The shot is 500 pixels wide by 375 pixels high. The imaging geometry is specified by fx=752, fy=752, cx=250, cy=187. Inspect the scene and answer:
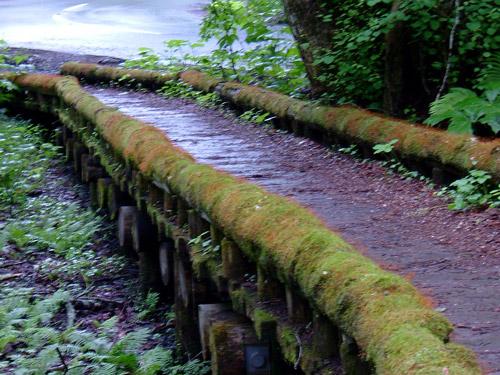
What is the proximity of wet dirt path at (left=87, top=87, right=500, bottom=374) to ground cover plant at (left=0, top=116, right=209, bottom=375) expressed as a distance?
168 centimetres

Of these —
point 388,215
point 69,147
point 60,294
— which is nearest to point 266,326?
point 388,215

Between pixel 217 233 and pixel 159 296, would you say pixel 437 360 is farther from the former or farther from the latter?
pixel 159 296

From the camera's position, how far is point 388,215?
522 centimetres

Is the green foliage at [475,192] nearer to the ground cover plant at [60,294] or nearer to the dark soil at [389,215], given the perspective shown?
the dark soil at [389,215]

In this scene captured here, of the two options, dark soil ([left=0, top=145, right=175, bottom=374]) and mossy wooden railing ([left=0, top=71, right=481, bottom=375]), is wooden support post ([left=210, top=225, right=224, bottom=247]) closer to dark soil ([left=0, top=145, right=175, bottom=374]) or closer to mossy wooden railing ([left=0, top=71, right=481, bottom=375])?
mossy wooden railing ([left=0, top=71, right=481, bottom=375])

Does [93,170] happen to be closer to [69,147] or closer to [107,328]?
[69,147]

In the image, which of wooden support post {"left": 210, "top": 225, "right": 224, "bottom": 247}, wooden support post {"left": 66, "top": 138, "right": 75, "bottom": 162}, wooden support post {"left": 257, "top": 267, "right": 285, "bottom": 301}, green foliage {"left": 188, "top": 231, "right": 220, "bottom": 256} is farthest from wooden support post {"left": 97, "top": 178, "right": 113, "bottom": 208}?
wooden support post {"left": 257, "top": 267, "right": 285, "bottom": 301}

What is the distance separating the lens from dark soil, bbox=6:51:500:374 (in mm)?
3600

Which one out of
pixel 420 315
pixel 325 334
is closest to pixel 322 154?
pixel 325 334

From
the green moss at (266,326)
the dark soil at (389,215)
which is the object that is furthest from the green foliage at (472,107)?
the green moss at (266,326)

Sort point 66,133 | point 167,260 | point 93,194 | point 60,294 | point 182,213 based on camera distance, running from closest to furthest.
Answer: point 182,213 < point 167,260 < point 60,294 < point 93,194 < point 66,133

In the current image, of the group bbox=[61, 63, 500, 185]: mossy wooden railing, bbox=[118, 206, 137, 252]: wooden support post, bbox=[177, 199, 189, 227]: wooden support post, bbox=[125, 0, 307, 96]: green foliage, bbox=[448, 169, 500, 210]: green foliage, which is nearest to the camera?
bbox=[448, 169, 500, 210]: green foliage

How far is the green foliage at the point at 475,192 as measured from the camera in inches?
207

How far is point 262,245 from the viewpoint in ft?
12.9
